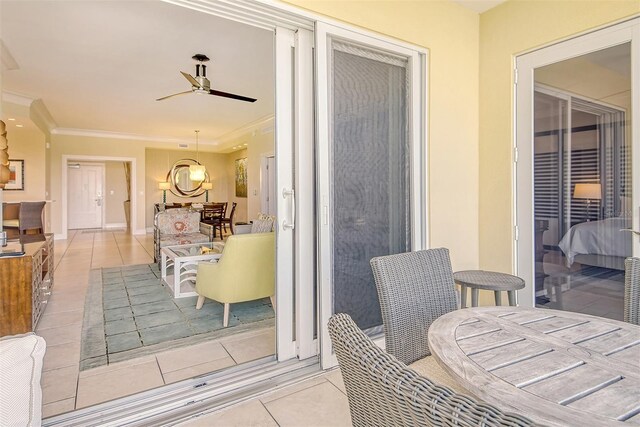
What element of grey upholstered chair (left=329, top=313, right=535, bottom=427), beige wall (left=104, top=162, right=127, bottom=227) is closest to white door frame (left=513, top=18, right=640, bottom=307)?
grey upholstered chair (left=329, top=313, right=535, bottom=427)

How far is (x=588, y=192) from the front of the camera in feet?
8.38

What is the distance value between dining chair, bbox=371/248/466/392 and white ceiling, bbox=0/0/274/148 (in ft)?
9.37

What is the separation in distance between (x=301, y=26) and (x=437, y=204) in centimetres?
166

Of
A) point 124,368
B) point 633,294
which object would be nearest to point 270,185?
point 124,368

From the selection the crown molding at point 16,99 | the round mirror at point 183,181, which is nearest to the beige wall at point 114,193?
the round mirror at point 183,181

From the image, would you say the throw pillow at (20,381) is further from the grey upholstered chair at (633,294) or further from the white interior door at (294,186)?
the grey upholstered chair at (633,294)

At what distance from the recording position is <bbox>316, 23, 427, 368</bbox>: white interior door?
227 cm

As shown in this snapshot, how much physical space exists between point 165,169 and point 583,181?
10.5 meters

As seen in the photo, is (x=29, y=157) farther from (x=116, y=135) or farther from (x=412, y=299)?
(x=412, y=299)

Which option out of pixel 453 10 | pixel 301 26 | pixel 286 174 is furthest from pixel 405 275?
pixel 453 10

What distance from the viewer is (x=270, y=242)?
321cm

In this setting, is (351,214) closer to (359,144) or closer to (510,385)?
(359,144)

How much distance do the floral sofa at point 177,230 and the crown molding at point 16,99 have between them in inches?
109

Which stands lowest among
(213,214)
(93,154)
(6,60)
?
(213,214)
